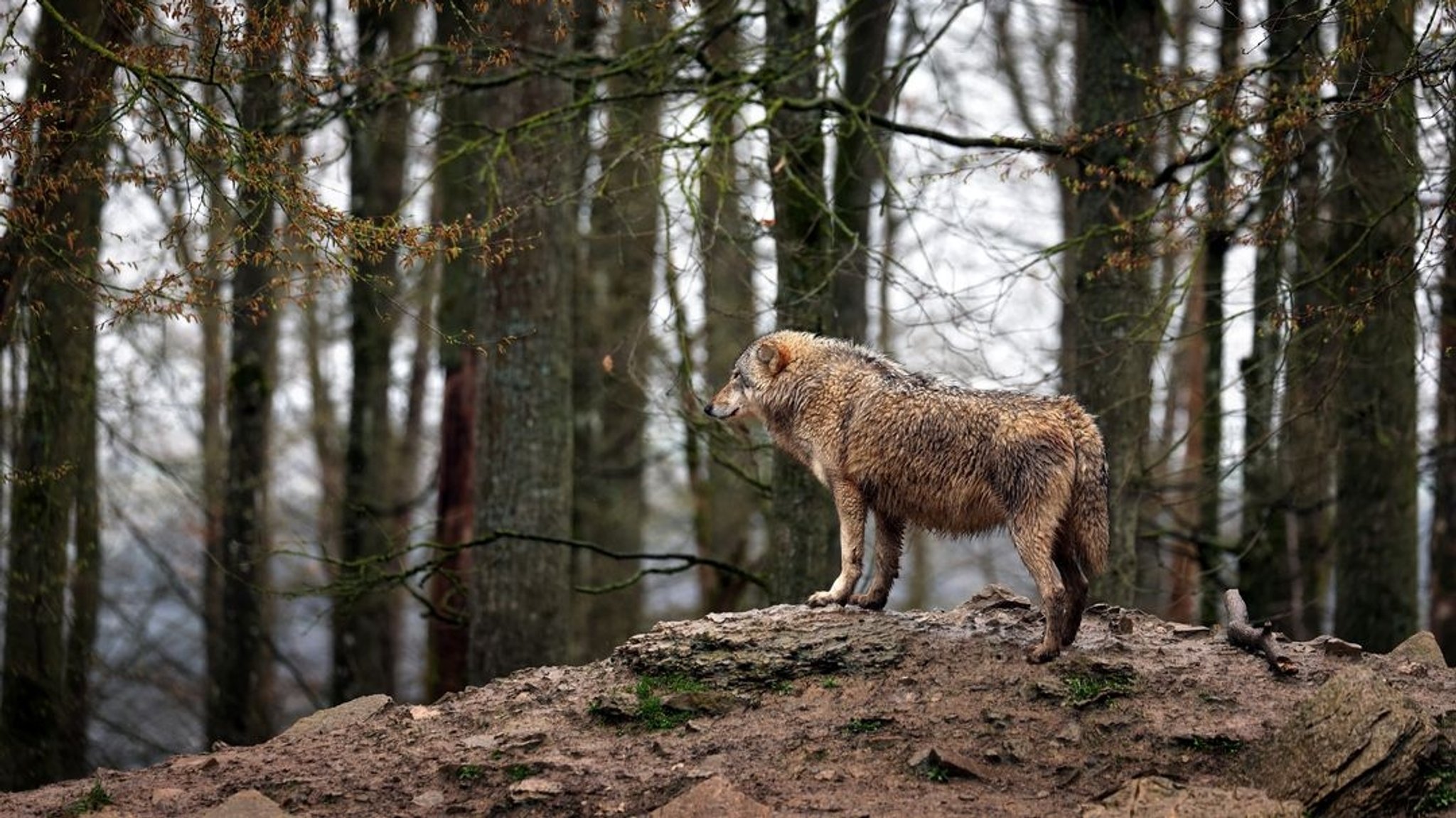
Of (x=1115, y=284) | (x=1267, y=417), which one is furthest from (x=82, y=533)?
(x=1267, y=417)

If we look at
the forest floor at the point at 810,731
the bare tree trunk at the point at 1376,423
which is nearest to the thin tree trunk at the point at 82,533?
the forest floor at the point at 810,731

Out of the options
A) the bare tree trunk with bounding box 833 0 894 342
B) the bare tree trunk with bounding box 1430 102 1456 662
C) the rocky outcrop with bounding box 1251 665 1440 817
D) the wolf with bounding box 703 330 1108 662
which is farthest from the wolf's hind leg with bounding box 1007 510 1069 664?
the bare tree trunk with bounding box 1430 102 1456 662

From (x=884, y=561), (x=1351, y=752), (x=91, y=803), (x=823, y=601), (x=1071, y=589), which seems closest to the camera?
(x=1351, y=752)

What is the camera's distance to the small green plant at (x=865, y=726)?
328 inches

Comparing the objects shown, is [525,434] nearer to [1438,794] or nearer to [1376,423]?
[1376,423]

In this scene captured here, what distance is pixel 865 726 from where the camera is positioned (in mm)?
8352

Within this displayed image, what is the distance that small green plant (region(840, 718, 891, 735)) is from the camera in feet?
27.3

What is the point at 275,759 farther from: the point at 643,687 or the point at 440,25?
the point at 440,25

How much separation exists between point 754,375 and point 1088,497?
8.05ft

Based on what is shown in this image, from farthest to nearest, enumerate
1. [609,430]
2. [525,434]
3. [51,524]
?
[609,430]
[51,524]
[525,434]

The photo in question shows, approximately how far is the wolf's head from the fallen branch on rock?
3178 millimetres

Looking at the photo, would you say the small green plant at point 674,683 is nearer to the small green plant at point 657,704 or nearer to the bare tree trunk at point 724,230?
the small green plant at point 657,704

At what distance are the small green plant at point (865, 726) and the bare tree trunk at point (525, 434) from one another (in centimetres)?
569

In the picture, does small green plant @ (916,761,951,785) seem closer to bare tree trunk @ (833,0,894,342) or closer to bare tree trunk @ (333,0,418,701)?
bare tree trunk @ (833,0,894,342)
